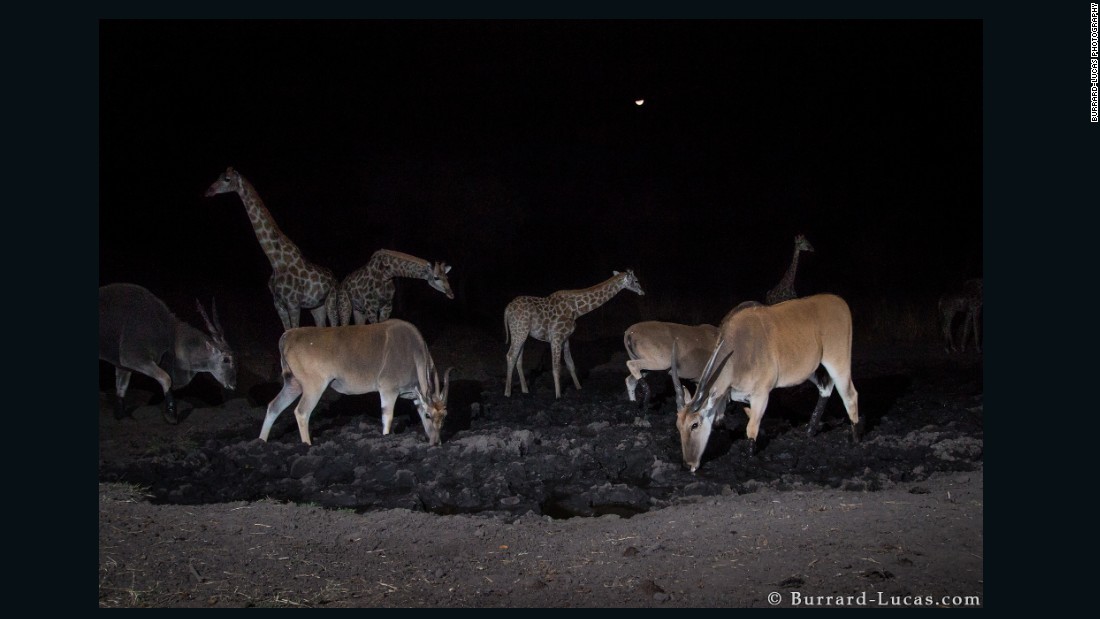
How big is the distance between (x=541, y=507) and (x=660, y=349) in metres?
4.73

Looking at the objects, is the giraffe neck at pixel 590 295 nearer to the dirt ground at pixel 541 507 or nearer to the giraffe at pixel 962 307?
the dirt ground at pixel 541 507

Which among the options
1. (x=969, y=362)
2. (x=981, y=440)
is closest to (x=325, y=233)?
(x=969, y=362)

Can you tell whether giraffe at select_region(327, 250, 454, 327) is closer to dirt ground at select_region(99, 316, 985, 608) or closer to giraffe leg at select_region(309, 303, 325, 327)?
giraffe leg at select_region(309, 303, 325, 327)

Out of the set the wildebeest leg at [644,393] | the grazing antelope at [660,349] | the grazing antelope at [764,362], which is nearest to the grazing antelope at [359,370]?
the grazing antelope at [764,362]

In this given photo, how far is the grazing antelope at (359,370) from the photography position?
401 inches

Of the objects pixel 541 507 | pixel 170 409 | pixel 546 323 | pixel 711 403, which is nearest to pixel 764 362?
pixel 711 403

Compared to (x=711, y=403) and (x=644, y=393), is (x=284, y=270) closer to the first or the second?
(x=644, y=393)

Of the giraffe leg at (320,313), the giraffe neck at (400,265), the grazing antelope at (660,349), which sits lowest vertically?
the grazing antelope at (660,349)

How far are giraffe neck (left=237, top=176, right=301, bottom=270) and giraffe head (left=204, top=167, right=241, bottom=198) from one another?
90 mm

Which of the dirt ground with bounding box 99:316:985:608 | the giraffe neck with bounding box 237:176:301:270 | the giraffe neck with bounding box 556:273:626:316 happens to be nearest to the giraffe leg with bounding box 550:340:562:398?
the dirt ground with bounding box 99:316:985:608

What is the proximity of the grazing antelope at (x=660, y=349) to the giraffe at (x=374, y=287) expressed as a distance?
324 centimetres

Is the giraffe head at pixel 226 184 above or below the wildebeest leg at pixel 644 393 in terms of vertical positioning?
above

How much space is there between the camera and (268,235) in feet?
46.2

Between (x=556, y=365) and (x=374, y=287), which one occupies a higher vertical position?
(x=374, y=287)
